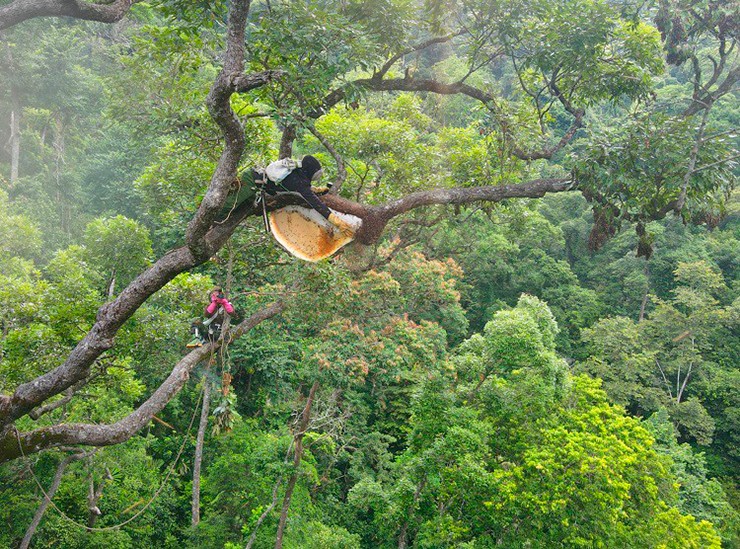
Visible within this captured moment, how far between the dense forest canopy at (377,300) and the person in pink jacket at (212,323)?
6.2 inches

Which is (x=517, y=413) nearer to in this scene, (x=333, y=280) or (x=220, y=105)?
(x=333, y=280)

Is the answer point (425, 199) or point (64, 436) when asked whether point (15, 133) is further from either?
point (425, 199)

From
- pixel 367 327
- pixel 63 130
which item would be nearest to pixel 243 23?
pixel 367 327

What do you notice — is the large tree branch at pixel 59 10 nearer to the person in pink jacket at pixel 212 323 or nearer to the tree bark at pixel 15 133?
the person in pink jacket at pixel 212 323

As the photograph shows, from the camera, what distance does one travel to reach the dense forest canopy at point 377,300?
3.68m

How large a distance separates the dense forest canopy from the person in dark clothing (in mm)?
226

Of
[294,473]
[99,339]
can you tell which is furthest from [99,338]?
[294,473]

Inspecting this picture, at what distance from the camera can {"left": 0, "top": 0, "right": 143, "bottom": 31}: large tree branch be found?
348 centimetres

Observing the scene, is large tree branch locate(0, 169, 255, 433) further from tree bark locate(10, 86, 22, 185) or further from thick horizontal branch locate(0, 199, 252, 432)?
tree bark locate(10, 86, 22, 185)

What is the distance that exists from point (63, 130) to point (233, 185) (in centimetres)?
2622

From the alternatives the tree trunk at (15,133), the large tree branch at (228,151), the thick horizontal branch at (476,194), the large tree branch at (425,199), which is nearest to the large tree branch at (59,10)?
the large tree branch at (228,151)

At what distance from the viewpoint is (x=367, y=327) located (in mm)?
9219

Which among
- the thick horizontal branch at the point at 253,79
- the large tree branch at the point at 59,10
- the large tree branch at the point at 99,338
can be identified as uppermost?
the large tree branch at the point at 59,10

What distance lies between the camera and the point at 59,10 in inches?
148
